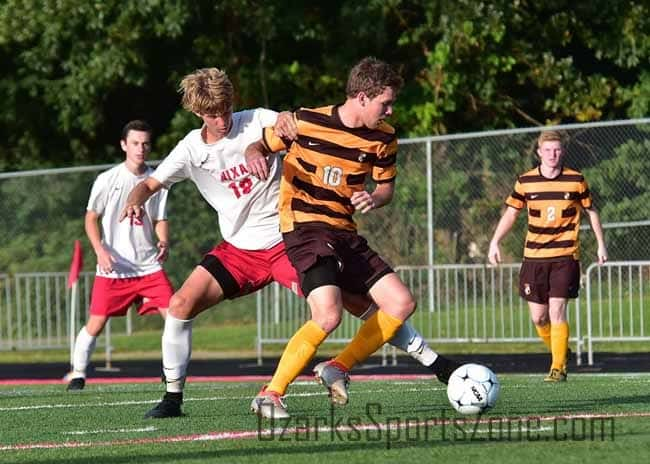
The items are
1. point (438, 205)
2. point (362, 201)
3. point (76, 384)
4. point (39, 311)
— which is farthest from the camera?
point (39, 311)

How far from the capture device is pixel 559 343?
11.8 meters

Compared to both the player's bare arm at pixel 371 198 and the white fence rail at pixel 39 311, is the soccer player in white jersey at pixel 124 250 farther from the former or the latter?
the white fence rail at pixel 39 311

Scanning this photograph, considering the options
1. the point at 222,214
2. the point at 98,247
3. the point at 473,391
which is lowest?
the point at 473,391

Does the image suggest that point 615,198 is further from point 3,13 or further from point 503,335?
point 3,13

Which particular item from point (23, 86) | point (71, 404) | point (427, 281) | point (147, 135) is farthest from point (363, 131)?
point (23, 86)

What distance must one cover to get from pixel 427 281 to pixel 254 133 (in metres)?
7.81

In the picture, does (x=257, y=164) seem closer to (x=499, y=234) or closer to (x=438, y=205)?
(x=499, y=234)

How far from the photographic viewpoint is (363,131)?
25.4 ft

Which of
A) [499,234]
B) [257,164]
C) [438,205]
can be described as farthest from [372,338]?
[438,205]

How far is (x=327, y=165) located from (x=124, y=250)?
4.83m

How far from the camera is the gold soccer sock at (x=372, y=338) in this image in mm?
7750

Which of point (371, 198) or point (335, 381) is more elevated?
point (371, 198)

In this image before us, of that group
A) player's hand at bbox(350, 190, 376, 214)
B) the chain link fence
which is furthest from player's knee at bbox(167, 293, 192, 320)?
the chain link fence

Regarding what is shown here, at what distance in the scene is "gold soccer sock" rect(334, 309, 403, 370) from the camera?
7750 millimetres
